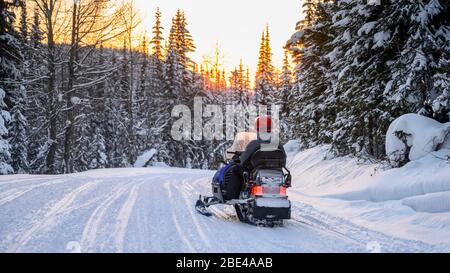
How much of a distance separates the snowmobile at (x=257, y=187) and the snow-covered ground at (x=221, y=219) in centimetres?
29

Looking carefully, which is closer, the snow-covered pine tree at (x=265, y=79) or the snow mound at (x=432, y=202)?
the snow mound at (x=432, y=202)

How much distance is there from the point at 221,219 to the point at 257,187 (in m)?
1.21

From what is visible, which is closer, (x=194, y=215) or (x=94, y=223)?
(x=94, y=223)

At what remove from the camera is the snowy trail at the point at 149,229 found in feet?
18.2

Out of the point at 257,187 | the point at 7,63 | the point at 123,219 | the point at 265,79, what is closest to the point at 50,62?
the point at 7,63

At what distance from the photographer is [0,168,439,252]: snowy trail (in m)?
5.55

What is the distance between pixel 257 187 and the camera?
724cm

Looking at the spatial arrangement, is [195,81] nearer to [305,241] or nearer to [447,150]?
[447,150]

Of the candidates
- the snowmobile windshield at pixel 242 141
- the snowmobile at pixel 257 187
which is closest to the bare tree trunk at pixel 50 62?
the snowmobile windshield at pixel 242 141

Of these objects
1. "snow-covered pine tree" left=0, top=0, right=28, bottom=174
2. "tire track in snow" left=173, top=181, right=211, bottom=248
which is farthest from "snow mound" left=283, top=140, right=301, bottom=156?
"snow-covered pine tree" left=0, top=0, right=28, bottom=174

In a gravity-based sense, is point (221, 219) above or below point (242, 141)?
below

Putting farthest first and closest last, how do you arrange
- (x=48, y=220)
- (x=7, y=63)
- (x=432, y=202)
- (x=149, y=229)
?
(x=7, y=63), (x=432, y=202), (x=48, y=220), (x=149, y=229)

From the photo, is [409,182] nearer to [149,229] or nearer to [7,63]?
[149,229]

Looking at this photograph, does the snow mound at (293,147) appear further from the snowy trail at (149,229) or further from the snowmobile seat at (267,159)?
the snowmobile seat at (267,159)
